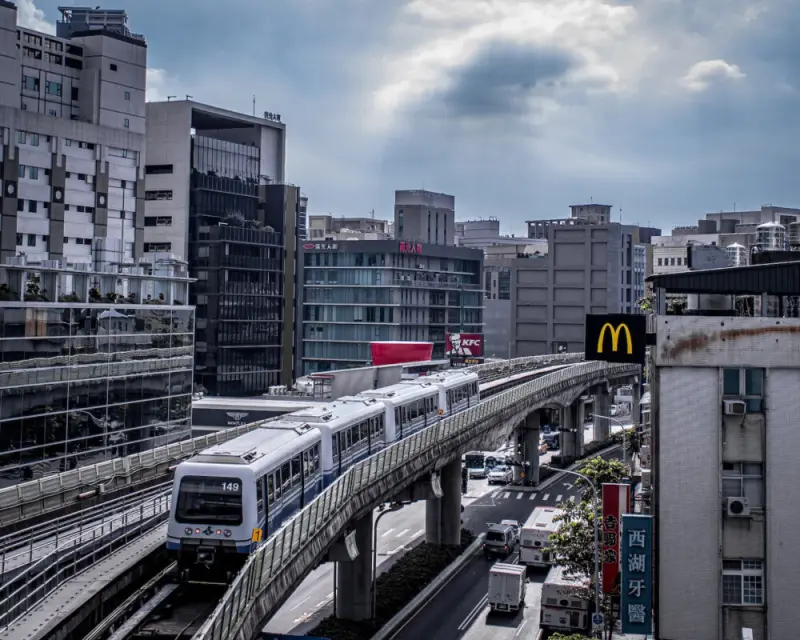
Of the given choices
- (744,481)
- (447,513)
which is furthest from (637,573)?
(447,513)

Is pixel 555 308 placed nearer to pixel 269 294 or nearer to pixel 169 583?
pixel 269 294

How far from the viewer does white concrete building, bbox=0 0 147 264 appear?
8269cm

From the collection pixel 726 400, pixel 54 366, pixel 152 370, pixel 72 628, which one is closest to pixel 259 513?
pixel 72 628

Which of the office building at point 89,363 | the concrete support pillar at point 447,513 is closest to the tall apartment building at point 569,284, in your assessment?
the concrete support pillar at point 447,513

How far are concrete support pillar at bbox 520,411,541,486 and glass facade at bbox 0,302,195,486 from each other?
36.8 metres

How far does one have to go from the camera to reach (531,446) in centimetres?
9094

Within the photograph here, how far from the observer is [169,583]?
105 feet

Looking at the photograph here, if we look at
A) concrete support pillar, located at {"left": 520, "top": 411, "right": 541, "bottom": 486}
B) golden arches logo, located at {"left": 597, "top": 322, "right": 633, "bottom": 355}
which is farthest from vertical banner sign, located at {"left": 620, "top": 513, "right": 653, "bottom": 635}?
concrete support pillar, located at {"left": 520, "top": 411, "right": 541, "bottom": 486}

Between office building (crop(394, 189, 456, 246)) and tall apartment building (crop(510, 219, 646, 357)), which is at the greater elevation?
office building (crop(394, 189, 456, 246))

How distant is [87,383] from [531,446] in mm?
47340

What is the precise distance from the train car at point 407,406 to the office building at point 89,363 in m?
12.0

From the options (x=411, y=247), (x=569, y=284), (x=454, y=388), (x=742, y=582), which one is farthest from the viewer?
(x=569, y=284)

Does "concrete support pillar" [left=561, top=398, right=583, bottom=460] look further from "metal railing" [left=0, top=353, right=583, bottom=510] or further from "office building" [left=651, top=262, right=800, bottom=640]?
"office building" [left=651, top=262, right=800, bottom=640]

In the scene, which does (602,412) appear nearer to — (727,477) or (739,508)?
(727,477)
